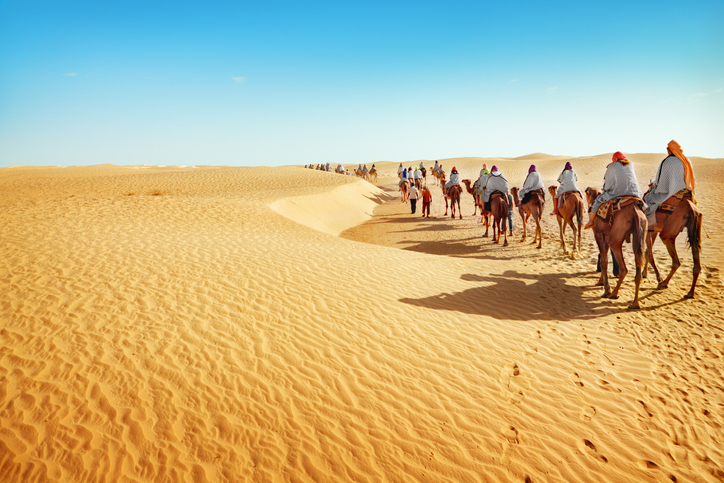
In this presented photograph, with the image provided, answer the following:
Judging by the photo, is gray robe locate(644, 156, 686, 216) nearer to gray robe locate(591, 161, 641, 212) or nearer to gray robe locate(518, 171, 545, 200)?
gray robe locate(591, 161, 641, 212)

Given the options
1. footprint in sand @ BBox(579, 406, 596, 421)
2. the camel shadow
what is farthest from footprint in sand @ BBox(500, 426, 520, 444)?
the camel shadow

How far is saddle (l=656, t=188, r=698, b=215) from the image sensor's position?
7.89 m

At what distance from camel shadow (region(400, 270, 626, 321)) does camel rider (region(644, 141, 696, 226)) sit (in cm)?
249

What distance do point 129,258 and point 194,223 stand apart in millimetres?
4860

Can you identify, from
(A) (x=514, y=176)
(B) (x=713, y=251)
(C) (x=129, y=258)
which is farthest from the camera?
(A) (x=514, y=176)

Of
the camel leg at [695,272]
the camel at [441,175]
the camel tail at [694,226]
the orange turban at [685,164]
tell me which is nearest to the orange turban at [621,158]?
the orange turban at [685,164]

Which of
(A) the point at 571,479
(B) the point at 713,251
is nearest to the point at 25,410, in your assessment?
(A) the point at 571,479

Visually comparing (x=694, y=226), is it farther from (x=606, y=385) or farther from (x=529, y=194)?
(x=529, y=194)

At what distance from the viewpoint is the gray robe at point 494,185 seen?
14.1 metres

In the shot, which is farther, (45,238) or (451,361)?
(45,238)

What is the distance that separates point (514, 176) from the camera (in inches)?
1950

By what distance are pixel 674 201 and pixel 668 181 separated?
0.46 m

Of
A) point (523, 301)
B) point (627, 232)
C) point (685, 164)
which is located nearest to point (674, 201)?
point (685, 164)

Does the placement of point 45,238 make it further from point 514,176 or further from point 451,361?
point 514,176
